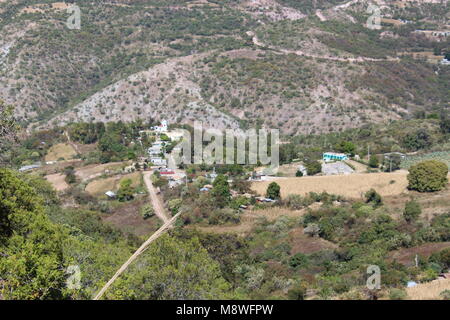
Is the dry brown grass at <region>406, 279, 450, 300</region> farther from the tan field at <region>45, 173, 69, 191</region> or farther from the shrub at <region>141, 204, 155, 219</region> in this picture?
the tan field at <region>45, 173, 69, 191</region>

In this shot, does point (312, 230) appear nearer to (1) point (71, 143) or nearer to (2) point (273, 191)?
(2) point (273, 191)

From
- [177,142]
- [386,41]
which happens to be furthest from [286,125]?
[386,41]

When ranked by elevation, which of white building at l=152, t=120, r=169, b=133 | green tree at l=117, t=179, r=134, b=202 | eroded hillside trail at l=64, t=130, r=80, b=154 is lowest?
eroded hillside trail at l=64, t=130, r=80, b=154

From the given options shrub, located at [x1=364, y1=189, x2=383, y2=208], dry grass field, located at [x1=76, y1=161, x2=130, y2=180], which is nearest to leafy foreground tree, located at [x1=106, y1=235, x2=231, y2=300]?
shrub, located at [x1=364, y1=189, x2=383, y2=208]

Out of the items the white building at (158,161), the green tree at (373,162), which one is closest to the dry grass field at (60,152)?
the white building at (158,161)

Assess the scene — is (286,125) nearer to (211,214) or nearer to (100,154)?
(100,154)

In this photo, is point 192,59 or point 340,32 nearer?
point 192,59
